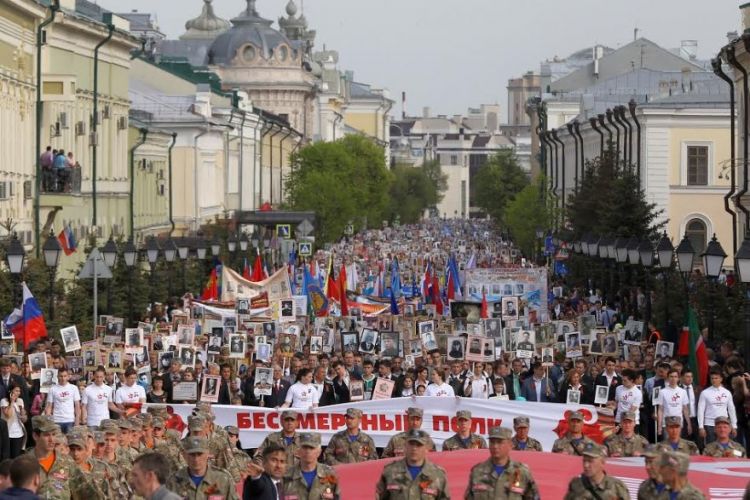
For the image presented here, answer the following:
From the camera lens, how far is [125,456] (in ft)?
52.7

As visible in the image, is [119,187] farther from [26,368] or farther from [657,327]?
[26,368]

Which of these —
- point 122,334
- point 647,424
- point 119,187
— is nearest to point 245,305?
point 122,334

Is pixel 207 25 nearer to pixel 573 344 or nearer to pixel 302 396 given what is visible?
pixel 573 344

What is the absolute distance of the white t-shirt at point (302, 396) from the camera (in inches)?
824

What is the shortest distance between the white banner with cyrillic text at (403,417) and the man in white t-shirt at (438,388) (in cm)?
101

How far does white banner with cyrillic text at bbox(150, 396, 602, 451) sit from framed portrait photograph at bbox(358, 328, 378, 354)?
26.9 ft

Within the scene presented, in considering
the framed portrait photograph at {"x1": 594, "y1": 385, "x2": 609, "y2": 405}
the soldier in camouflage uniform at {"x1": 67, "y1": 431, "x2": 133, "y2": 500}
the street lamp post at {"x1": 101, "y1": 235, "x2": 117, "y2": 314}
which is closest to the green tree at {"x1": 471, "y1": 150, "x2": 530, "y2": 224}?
the street lamp post at {"x1": 101, "y1": 235, "x2": 117, "y2": 314}

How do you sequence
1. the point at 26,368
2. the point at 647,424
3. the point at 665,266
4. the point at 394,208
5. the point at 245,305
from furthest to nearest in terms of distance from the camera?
the point at 394,208, the point at 245,305, the point at 665,266, the point at 26,368, the point at 647,424

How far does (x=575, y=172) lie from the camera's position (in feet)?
288

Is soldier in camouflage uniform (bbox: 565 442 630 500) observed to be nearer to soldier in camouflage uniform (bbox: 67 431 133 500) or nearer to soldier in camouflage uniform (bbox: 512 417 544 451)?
soldier in camouflage uniform (bbox: 67 431 133 500)

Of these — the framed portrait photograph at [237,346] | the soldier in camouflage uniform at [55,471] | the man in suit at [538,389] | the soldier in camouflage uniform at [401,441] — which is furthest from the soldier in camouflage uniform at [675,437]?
the framed portrait photograph at [237,346]

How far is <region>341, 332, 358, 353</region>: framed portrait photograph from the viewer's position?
28.4m

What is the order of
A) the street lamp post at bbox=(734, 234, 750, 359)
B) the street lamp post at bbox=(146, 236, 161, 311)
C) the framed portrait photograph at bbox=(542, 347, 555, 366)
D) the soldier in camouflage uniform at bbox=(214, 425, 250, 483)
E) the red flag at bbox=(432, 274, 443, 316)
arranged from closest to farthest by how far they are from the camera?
the soldier in camouflage uniform at bbox=(214, 425, 250, 483), the street lamp post at bbox=(734, 234, 750, 359), the framed portrait photograph at bbox=(542, 347, 555, 366), the red flag at bbox=(432, 274, 443, 316), the street lamp post at bbox=(146, 236, 161, 311)

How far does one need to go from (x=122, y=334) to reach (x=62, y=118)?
68.2ft
